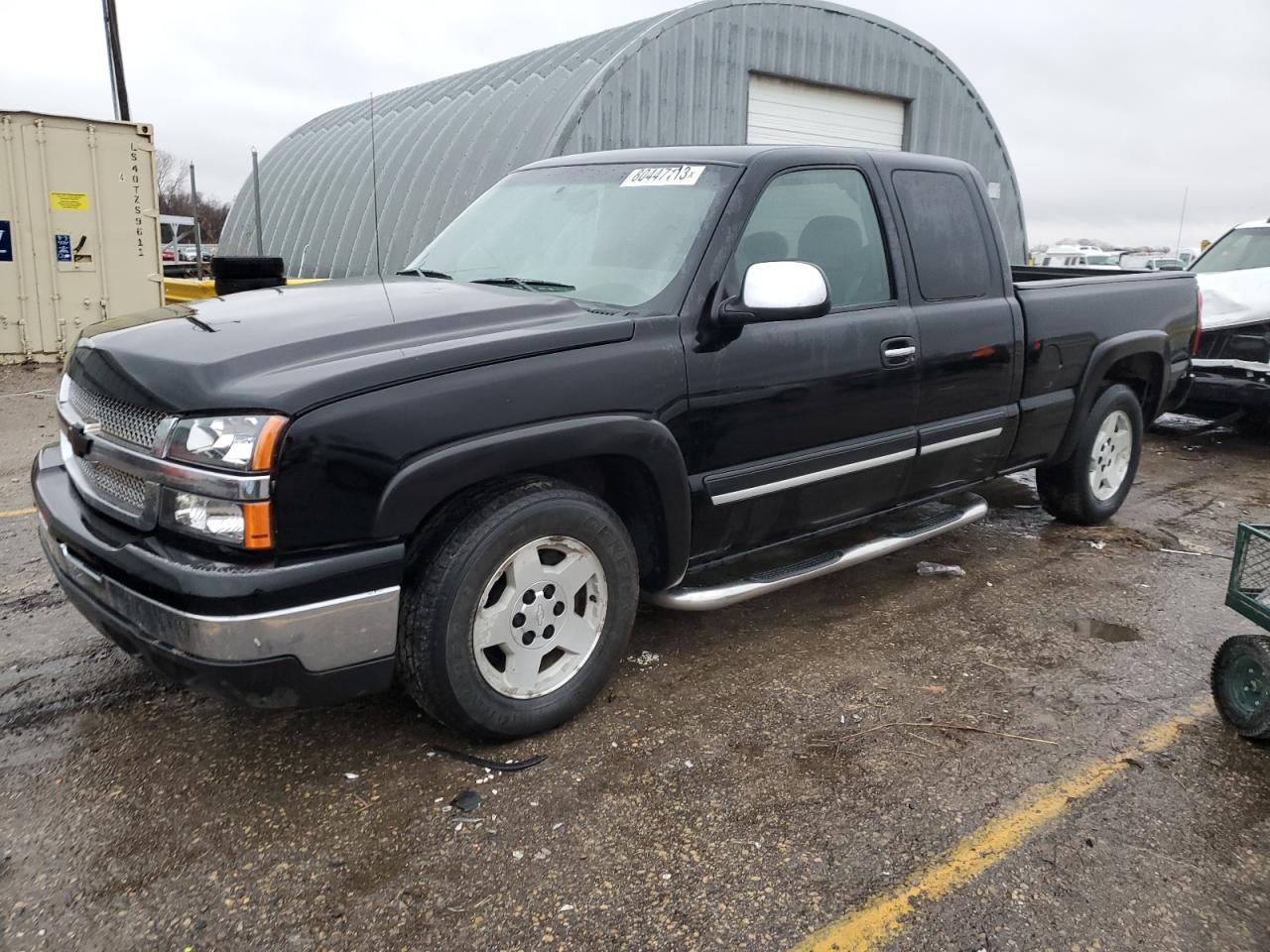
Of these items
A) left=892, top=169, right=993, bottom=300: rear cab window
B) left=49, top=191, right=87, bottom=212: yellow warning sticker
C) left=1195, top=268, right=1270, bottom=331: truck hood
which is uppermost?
left=49, top=191, right=87, bottom=212: yellow warning sticker

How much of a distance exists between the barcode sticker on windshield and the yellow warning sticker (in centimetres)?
1078

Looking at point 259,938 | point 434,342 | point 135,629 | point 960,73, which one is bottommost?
point 259,938

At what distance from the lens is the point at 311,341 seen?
9.30 ft

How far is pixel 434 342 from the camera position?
2.90m

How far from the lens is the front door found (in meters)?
3.45

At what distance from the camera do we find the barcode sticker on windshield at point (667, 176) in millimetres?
3734

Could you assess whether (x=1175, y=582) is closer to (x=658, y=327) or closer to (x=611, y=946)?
(x=658, y=327)

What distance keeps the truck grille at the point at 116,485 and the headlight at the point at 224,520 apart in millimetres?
193

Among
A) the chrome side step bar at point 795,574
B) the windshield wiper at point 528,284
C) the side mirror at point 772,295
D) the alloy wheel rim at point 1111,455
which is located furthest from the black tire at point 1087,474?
the windshield wiper at point 528,284

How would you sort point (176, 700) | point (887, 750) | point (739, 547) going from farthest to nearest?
1. point (739, 547)
2. point (176, 700)
3. point (887, 750)

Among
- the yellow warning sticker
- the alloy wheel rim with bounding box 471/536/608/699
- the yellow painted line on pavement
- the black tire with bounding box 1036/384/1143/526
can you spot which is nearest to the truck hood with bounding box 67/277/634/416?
the alloy wheel rim with bounding box 471/536/608/699

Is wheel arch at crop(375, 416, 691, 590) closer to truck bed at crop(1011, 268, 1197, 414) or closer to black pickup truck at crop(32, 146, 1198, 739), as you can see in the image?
black pickup truck at crop(32, 146, 1198, 739)

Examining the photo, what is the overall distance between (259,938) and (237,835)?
443mm

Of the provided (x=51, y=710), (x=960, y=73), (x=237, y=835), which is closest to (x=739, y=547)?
(x=237, y=835)
